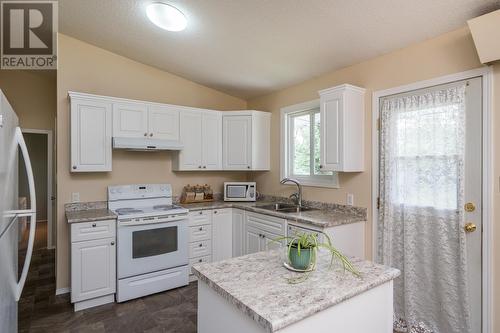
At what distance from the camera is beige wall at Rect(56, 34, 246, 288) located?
3.12 m

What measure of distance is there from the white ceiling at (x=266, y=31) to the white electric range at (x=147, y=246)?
5.60ft

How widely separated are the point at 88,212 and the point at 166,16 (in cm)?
219

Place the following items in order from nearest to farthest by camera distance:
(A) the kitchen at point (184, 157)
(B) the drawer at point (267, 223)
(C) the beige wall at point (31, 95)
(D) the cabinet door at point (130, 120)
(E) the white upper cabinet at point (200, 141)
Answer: (A) the kitchen at point (184, 157), (B) the drawer at point (267, 223), (D) the cabinet door at point (130, 120), (E) the white upper cabinet at point (200, 141), (C) the beige wall at point (31, 95)

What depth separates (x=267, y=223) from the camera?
10.3 ft

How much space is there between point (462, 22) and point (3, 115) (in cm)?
289

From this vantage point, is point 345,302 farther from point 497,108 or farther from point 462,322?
point 497,108

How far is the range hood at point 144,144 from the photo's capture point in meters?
3.06

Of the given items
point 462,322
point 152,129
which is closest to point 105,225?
point 152,129

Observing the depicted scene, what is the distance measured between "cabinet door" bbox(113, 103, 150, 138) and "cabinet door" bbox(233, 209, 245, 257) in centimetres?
149

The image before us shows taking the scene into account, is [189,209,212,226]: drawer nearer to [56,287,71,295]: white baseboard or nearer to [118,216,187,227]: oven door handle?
[118,216,187,227]: oven door handle

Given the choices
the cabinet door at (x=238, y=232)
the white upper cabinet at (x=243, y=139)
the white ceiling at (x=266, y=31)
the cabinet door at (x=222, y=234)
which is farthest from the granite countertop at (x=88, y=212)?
the white ceiling at (x=266, y=31)

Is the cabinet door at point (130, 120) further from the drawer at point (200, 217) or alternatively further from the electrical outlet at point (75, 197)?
the drawer at point (200, 217)

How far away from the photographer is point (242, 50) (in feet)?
9.71

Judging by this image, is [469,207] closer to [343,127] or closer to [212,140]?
[343,127]
